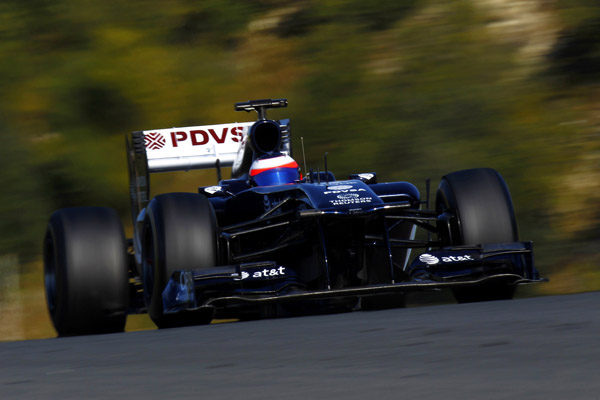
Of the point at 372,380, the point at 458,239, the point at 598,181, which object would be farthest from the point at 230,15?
the point at 372,380

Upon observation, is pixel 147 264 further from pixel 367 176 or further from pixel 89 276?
pixel 367 176

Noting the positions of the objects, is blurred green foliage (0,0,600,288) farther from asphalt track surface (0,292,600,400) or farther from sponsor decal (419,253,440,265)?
asphalt track surface (0,292,600,400)

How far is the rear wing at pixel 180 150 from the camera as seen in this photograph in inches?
347

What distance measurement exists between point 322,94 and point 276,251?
8476 millimetres

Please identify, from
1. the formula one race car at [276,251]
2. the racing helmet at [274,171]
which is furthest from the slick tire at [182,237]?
the racing helmet at [274,171]

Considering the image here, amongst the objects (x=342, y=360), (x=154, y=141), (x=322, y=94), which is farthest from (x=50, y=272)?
(x=322, y=94)

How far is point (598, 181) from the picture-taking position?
42.7 ft

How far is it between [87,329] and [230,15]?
11.3m

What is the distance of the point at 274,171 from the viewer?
8336 mm

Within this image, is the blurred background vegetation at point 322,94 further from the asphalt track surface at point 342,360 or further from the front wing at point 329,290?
the asphalt track surface at point 342,360

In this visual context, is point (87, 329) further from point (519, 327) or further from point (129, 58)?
point (129, 58)

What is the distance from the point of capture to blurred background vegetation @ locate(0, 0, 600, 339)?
13.6 m

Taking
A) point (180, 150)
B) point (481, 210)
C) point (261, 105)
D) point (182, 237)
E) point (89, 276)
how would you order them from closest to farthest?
point (182, 237), point (89, 276), point (481, 210), point (261, 105), point (180, 150)

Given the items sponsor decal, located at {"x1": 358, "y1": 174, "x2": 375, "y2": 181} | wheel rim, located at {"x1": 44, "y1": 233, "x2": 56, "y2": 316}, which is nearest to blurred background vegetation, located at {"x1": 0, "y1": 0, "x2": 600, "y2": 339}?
sponsor decal, located at {"x1": 358, "y1": 174, "x2": 375, "y2": 181}
